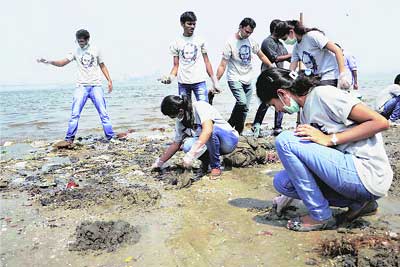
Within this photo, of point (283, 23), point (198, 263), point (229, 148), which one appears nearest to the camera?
point (198, 263)

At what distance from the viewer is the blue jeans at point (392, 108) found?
752 cm

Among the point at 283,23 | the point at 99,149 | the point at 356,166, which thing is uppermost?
the point at 283,23

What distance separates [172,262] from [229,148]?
206cm

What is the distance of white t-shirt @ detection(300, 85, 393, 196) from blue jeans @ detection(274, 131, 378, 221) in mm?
52

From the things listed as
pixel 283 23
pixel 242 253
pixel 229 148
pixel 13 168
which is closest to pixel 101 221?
pixel 242 253

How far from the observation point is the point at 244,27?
6.20 metres

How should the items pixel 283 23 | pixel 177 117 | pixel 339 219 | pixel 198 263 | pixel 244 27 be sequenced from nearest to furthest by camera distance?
pixel 198 263
pixel 339 219
pixel 177 117
pixel 283 23
pixel 244 27

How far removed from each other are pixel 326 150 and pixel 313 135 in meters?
0.14

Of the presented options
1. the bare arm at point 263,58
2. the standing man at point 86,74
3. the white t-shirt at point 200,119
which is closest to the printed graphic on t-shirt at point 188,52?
the bare arm at point 263,58

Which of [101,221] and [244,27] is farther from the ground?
[244,27]

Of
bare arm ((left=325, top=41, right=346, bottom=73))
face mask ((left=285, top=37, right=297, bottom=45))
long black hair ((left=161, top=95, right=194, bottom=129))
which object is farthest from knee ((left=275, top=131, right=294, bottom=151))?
face mask ((left=285, top=37, right=297, bottom=45))

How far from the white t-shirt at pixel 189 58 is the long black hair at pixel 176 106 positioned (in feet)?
6.91

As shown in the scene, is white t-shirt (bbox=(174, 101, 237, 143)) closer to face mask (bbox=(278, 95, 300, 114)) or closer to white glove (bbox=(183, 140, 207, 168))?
white glove (bbox=(183, 140, 207, 168))

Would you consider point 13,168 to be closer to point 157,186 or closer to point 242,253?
point 157,186
